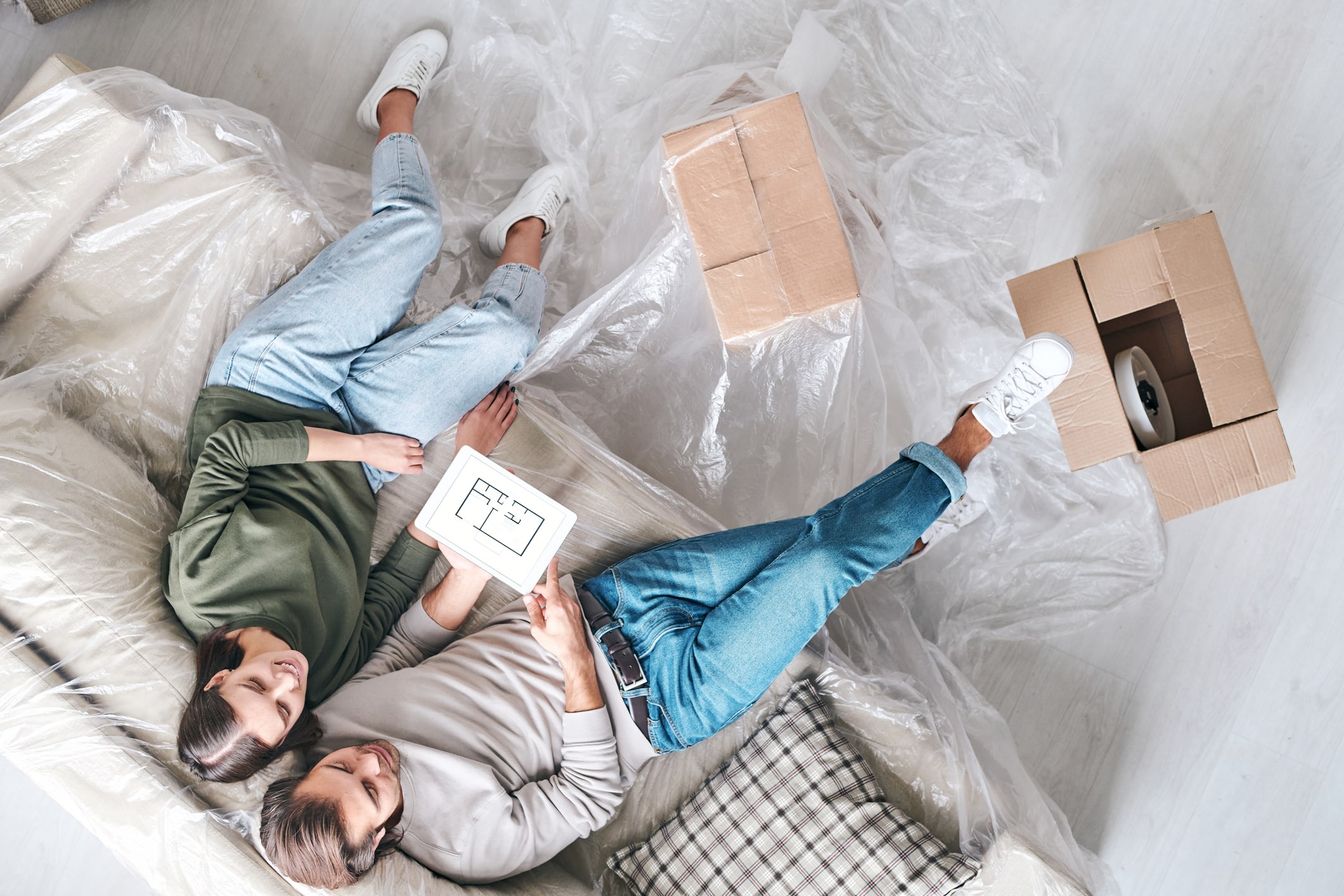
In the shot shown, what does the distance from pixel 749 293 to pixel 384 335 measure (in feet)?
1.67

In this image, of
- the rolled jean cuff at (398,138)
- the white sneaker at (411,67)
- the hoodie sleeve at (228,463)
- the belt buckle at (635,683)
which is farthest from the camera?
the white sneaker at (411,67)

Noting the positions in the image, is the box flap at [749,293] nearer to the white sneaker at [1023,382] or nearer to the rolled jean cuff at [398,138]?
the white sneaker at [1023,382]

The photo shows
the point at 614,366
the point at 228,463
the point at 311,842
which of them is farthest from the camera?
the point at 614,366

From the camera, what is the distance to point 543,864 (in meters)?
1.02

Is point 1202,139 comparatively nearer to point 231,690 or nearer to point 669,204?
point 669,204

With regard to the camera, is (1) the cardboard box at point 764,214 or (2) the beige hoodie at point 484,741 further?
(1) the cardboard box at point 764,214

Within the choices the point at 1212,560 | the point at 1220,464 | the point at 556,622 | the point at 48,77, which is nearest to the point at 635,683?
the point at 556,622

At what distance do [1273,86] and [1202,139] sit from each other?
0.14 metres

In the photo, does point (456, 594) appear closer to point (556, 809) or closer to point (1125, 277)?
point (556, 809)

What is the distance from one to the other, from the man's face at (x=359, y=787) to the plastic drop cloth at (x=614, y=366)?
0.20 feet

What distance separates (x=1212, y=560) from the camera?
50.6 inches

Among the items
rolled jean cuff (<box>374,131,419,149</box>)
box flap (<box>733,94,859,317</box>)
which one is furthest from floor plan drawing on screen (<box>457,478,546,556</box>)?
rolled jean cuff (<box>374,131,419,149</box>)

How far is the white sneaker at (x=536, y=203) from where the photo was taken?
124 centimetres

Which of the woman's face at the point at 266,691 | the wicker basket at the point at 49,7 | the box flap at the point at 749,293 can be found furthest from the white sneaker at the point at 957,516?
the wicker basket at the point at 49,7
